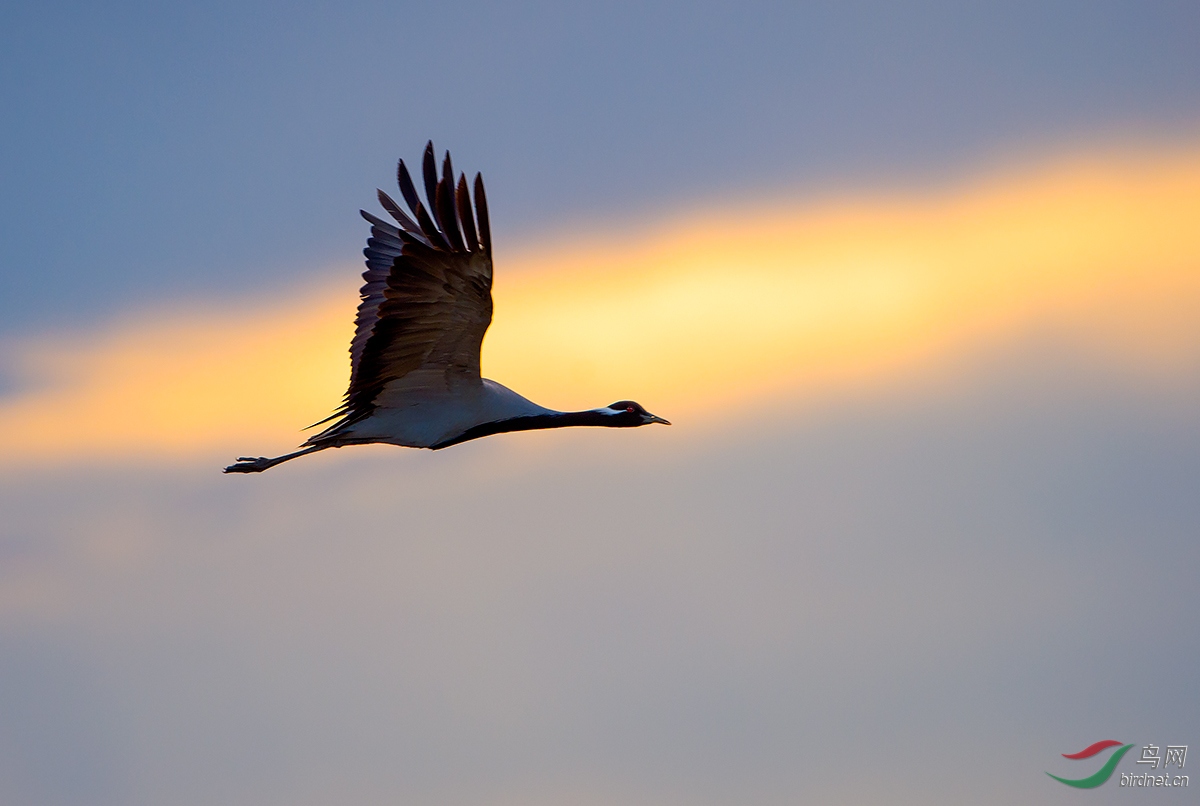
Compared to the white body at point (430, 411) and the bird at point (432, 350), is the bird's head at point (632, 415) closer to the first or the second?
the bird at point (432, 350)

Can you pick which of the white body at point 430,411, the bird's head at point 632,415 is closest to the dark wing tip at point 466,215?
the white body at point 430,411

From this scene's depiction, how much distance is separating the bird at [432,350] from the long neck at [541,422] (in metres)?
0.02

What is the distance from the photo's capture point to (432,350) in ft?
72.6

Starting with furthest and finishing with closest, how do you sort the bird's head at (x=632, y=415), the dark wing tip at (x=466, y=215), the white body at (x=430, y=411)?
the bird's head at (x=632, y=415)
the white body at (x=430, y=411)
the dark wing tip at (x=466, y=215)

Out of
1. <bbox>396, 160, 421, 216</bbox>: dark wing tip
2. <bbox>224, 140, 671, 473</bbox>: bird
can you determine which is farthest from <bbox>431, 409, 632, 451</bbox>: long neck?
<bbox>396, 160, 421, 216</bbox>: dark wing tip

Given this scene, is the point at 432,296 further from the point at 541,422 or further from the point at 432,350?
the point at 541,422

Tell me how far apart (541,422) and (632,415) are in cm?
195

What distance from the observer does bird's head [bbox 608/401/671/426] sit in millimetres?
25219

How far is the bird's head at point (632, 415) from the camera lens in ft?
82.7

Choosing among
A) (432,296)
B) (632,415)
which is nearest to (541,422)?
(632,415)

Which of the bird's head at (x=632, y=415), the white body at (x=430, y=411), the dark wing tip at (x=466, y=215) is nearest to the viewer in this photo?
the dark wing tip at (x=466, y=215)

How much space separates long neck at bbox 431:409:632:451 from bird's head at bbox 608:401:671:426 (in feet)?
0.13

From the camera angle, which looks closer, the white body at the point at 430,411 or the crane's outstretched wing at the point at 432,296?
the crane's outstretched wing at the point at 432,296

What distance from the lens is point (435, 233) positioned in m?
20.0
